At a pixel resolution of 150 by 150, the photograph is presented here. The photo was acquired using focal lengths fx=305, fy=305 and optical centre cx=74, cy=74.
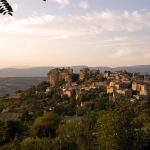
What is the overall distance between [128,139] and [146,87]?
34.8 meters

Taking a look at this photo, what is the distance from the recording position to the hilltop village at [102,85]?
150 ft

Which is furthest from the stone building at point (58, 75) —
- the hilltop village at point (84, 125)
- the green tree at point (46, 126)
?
the green tree at point (46, 126)

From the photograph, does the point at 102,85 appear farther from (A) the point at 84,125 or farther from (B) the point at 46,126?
(A) the point at 84,125

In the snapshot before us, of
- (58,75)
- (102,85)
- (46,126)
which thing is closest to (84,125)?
(46,126)

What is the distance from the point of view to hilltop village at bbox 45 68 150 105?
45594 mm

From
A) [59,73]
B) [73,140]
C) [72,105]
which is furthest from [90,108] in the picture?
[59,73]

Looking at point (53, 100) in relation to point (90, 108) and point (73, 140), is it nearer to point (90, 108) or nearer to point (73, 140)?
point (90, 108)

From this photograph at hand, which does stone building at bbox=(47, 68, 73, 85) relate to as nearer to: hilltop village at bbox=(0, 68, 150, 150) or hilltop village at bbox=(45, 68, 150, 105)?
hilltop village at bbox=(45, 68, 150, 105)

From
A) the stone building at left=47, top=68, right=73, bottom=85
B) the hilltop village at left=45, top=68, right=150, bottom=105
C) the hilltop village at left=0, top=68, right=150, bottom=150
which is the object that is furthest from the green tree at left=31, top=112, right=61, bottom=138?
the stone building at left=47, top=68, right=73, bottom=85

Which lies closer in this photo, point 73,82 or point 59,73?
point 73,82

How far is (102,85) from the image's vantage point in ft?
174

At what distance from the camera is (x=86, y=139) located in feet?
43.8

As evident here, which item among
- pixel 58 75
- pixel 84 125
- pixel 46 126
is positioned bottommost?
pixel 46 126

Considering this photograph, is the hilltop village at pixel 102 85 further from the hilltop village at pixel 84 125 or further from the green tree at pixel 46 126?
the green tree at pixel 46 126
